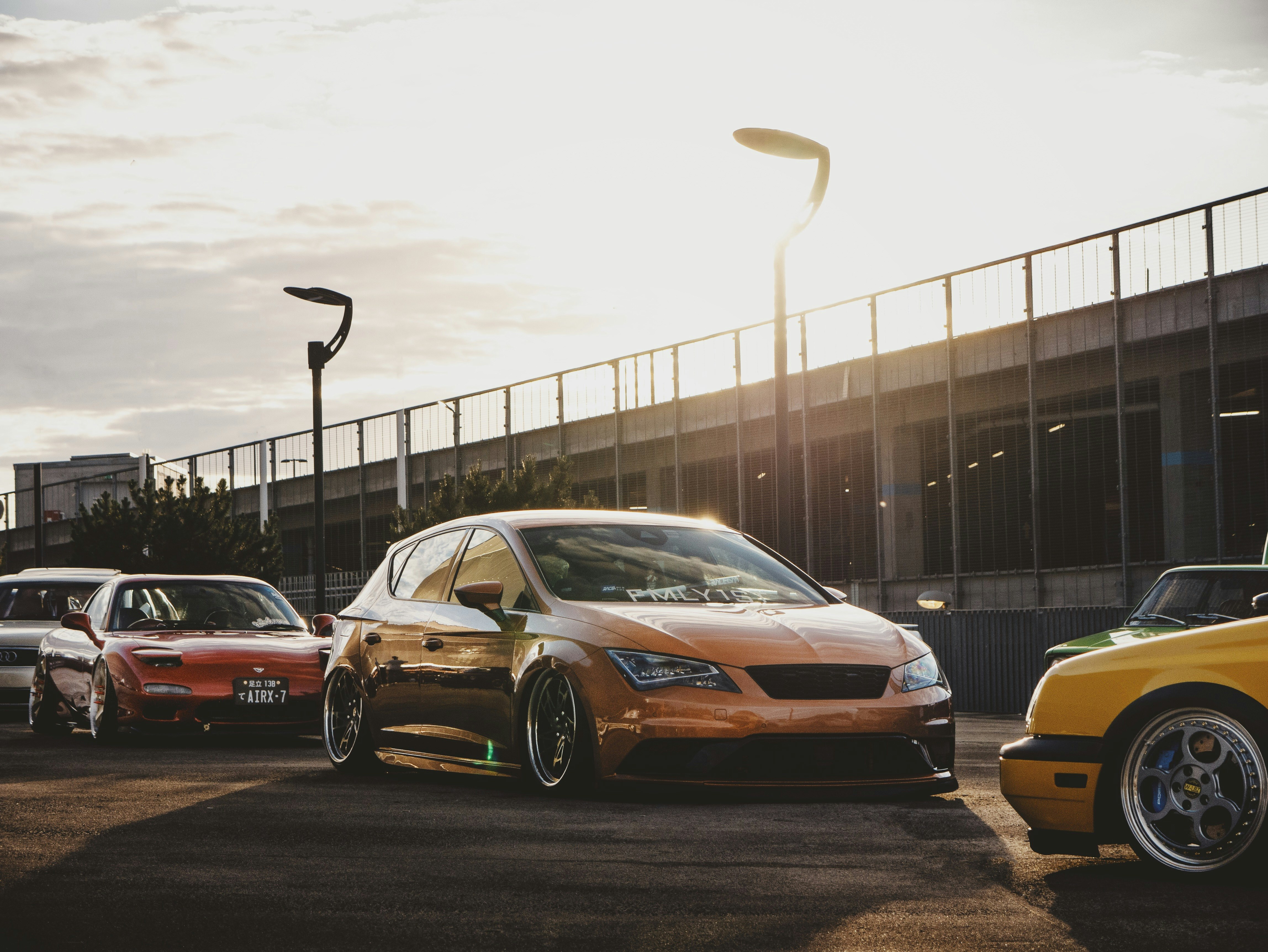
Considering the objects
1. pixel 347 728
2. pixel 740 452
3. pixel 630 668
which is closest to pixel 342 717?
pixel 347 728

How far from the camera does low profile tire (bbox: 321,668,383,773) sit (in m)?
10.4

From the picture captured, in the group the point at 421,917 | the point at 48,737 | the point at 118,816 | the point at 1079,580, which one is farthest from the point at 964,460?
the point at 421,917

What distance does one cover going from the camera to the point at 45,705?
15.5 m

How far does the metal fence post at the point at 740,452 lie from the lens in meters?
39.0

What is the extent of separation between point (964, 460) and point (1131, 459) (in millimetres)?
4257

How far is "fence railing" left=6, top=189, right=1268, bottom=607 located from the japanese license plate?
18.0 metres

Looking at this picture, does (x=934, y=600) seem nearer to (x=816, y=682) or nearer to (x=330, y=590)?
(x=816, y=682)

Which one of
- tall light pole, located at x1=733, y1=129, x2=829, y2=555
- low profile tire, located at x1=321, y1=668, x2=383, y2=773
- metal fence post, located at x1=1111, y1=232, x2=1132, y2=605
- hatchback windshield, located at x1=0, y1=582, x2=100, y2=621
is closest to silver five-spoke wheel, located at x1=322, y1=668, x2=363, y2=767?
low profile tire, located at x1=321, y1=668, x2=383, y2=773

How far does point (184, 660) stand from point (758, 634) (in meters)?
6.84

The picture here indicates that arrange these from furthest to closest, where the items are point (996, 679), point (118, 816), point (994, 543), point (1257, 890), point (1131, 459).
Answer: point (994, 543) < point (1131, 459) < point (996, 679) < point (118, 816) < point (1257, 890)

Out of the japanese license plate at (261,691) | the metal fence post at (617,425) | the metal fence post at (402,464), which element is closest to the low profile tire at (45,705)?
the japanese license plate at (261,691)

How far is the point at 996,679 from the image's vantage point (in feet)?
73.0

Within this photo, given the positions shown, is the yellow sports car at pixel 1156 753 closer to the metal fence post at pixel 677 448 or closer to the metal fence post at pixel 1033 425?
the metal fence post at pixel 1033 425

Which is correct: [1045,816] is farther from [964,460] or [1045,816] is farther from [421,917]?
[964,460]
